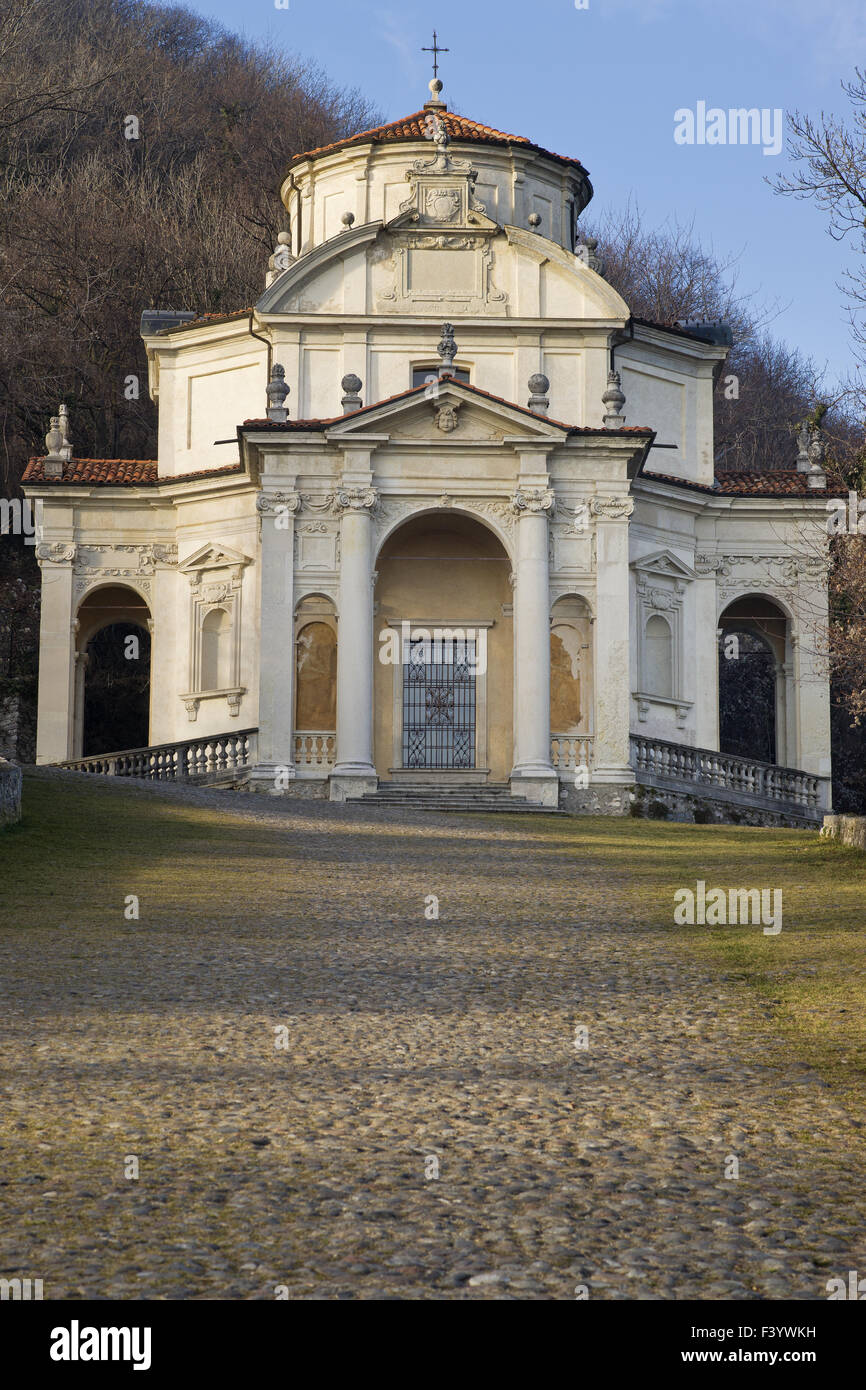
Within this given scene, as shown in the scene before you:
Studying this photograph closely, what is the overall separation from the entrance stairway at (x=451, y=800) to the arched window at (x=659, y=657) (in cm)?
655

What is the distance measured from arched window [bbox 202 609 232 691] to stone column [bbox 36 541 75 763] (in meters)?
3.10

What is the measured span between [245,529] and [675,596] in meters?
9.17

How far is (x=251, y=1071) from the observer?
771 centimetres

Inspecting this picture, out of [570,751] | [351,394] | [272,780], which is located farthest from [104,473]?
[570,751]

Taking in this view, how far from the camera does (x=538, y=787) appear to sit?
1111 inches

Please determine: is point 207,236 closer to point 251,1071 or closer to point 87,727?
point 87,727

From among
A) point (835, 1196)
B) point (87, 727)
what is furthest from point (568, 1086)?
point (87, 727)

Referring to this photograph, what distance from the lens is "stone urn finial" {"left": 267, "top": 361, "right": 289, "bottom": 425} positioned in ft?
100

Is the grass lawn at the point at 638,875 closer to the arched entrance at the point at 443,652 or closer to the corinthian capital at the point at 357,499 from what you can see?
the arched entrance at the point at 443,652

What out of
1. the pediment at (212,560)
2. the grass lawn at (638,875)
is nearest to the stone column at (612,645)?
the grass lawn at (638,875)

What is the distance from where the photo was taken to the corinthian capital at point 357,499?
2931 cm

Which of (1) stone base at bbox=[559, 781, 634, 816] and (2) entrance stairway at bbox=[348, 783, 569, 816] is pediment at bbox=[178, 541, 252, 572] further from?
(1) stone base at bbox=[559, 781, 634, 816]

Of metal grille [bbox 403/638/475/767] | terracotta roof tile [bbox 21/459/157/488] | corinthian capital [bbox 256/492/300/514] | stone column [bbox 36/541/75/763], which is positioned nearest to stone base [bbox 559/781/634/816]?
metal grille [bbox 403/638/475/767]

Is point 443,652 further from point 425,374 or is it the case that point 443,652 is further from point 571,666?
point 425,374
